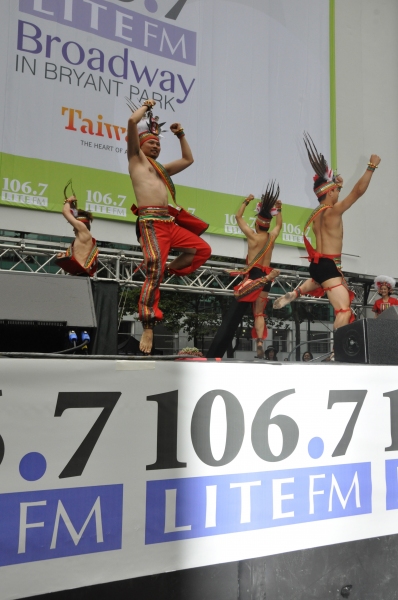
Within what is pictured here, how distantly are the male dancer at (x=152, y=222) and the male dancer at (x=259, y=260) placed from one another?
1.71m

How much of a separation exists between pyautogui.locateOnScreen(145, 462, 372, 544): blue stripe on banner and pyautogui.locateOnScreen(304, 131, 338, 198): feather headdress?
3732 millimetres

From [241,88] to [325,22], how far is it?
5.35 ft

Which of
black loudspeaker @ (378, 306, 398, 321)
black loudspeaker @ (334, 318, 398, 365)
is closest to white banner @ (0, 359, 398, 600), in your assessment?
black loudspeaker @ (334, 318, 398, 365)

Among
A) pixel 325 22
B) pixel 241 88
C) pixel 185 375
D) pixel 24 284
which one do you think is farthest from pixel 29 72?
pixel 185 375

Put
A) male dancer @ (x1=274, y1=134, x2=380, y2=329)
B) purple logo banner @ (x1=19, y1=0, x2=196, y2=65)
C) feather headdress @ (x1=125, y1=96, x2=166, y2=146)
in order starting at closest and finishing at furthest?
feather headdress @ (x1=125, y1=96, x2=166, y2=146) < male dancer @ (x1=274, y1=134, x2=380, y2=329) < purple logo banner @ (x1=19, y1=0, x2=196, y2=65)

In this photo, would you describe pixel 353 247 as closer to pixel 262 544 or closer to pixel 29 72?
pixel 29 72

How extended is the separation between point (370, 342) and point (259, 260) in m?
3.65

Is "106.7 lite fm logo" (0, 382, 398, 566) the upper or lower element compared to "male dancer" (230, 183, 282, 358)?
lower

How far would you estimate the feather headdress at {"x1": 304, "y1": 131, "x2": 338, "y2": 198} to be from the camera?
5.16 m

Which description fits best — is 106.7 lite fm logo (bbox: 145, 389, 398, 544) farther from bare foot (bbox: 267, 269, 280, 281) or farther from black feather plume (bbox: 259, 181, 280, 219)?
black feather plume (bbox: 259, 181, 280, 219)

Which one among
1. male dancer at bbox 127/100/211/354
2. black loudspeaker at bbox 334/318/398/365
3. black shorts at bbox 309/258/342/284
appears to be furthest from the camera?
black shorts at bbox 309/258/342/284

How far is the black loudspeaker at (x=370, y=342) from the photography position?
7.16 feet

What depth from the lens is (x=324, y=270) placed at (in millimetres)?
4699

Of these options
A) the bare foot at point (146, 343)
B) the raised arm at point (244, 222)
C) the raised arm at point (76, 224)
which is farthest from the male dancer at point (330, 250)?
the raised arm at point (76, 224)
